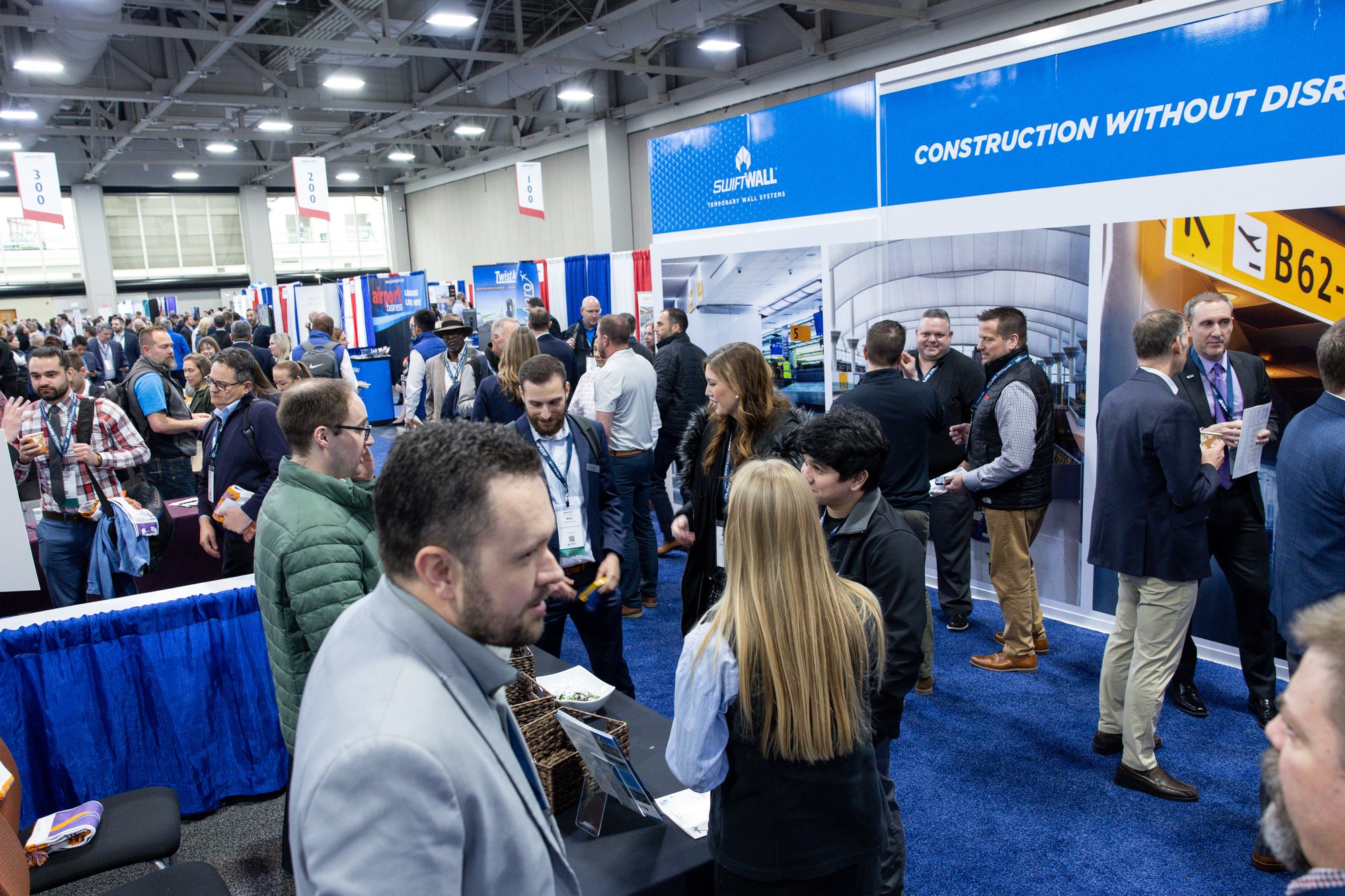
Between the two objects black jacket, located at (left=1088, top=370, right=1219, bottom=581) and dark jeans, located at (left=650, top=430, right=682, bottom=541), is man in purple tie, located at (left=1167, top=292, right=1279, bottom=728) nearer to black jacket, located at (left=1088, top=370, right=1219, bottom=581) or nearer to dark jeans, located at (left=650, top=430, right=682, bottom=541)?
black jacket, located at (left=1088, top=370, right=1219, bottom=581)

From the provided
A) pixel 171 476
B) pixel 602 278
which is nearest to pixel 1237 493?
pixel 171 476

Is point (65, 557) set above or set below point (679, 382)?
below

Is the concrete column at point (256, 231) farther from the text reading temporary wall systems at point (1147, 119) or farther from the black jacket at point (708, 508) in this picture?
the black jacket at point (708, 508)

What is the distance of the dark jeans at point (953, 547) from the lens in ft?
13.7

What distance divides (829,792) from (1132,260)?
3117 mm

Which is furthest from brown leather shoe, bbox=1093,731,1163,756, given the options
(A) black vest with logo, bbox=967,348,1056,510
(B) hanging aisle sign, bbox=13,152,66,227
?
(B) hanging aisle sign, bbox=13,152,66,227

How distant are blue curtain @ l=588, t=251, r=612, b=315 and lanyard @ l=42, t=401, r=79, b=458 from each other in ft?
25.6

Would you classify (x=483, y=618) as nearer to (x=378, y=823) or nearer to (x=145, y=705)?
(x=378, y=823)

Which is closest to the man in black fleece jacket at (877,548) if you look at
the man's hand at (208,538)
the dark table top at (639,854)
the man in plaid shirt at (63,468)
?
the dark table top at (639,854)

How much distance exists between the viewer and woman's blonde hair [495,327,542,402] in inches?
175

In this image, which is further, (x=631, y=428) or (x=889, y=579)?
(x=631, y=428)

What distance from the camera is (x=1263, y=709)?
327 centimetres

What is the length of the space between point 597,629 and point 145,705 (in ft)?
5.19

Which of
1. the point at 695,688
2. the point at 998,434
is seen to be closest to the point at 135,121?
the point at 998,434
